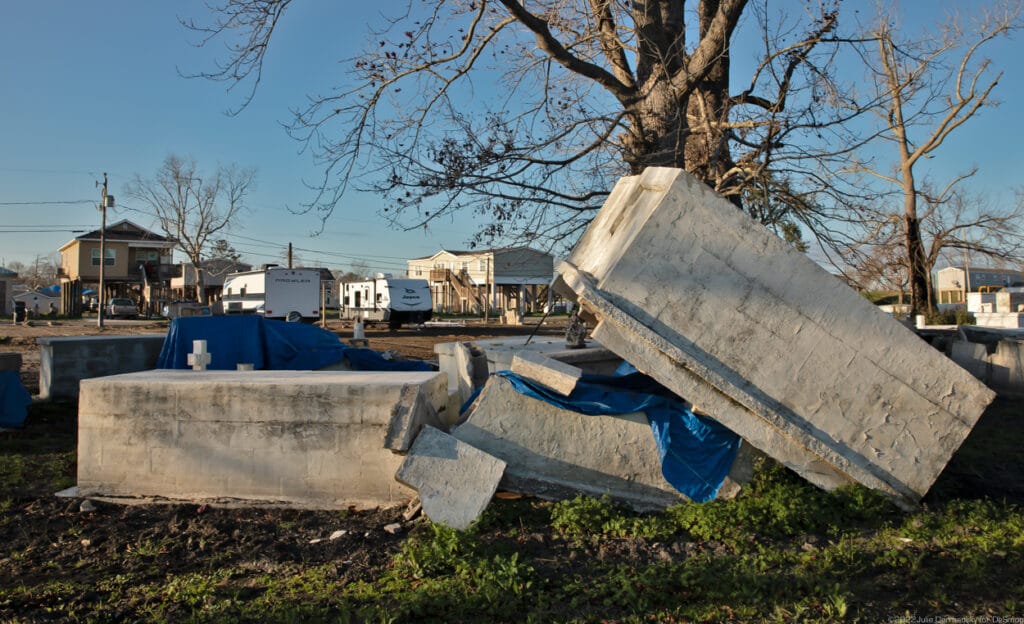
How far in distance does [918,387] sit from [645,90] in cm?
564

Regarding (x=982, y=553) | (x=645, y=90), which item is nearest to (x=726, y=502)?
(x=982, y=553)

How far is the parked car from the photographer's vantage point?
4512 cm

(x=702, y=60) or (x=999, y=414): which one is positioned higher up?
(x=702, y=60)

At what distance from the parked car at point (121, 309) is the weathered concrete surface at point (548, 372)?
155ft

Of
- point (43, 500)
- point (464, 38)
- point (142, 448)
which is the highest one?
point (464, 38)

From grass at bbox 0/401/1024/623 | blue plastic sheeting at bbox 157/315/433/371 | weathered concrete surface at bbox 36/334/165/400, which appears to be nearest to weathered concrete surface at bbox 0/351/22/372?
weathered concrete surface at bbox 36/334/165/400

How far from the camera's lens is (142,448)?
560 centimetres

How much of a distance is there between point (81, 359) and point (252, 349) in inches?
106

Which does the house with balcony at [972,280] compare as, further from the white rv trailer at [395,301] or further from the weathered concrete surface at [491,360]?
the weathered concrete surface at [491,360]

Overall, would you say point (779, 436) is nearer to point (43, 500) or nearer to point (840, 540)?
point (840, 540)

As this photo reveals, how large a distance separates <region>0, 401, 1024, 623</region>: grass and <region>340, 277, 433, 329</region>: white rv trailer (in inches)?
1073

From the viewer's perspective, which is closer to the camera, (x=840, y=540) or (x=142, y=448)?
(x=840, y=540)

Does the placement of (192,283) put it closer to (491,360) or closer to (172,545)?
(491,360)

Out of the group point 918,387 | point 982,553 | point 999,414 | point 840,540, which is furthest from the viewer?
point 999,414
